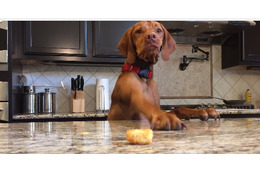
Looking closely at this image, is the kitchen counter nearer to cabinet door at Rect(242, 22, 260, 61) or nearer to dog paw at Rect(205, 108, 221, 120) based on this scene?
dog paw at Rect(205, 108, 221, 120)

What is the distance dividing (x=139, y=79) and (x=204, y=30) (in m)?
2.20

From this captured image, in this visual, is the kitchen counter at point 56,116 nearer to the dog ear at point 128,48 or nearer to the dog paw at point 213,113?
the dog ear at point 128,48

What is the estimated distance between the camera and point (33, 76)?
3158 mm

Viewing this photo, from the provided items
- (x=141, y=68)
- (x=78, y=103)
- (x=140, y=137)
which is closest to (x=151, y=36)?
(x=141, y=68)

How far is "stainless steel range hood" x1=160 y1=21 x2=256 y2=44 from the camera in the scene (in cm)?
297

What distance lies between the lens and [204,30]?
10.5ft

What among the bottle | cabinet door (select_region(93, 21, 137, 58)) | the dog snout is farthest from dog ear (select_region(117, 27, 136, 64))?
the bottle

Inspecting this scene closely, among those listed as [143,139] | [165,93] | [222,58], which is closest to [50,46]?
[165,93]

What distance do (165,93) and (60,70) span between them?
1302 millimetres

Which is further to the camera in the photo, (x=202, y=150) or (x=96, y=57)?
(x=96, y=57)

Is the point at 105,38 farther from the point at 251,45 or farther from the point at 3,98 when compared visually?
the point at 251,45
